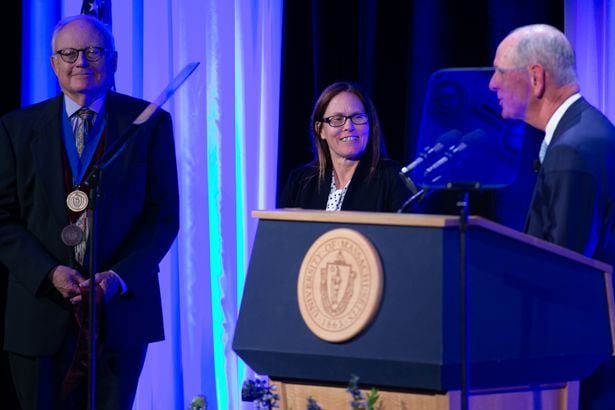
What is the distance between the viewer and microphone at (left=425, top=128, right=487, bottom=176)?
2.75 m

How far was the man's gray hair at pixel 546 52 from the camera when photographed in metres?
3.04

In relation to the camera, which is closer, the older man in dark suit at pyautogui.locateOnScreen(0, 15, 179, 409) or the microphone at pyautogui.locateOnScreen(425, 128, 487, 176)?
the microphone at pyautogui.locateOnScreen(425, 128, 487, 176)

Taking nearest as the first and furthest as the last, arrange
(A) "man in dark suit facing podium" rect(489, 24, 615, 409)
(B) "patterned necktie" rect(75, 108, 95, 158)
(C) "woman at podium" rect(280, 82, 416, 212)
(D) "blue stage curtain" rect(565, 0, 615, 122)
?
(A) "man in dark suit facing podium" rect(489, 24, 615, 409) → (B) "patterned necktie" rect(75, 108, 95, 158) → (C) "woman at podium" rect(280, 82, 416, 212) → (D) "blue stage curtain" rect(565, 0, 615, 122)

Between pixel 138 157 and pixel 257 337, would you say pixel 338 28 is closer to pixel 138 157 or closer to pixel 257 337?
pixel 138 157

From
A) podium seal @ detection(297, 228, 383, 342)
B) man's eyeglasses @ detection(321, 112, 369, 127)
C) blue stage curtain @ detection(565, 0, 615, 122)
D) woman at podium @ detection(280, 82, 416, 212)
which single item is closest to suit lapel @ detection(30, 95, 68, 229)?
woman at podium @ detection(280, 82, 416, 212)

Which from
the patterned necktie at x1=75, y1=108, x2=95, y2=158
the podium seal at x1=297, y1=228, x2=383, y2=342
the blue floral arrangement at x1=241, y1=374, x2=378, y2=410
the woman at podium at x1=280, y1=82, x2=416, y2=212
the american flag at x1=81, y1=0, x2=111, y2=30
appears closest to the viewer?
the blue floral arrangement at x1=241, y1=374, x2=378, y2=410

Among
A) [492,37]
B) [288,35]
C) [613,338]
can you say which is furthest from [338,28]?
[613,338]

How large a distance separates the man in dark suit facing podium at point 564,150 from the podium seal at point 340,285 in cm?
51

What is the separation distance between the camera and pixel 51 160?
3.78 m

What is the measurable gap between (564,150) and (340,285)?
27.2 inches

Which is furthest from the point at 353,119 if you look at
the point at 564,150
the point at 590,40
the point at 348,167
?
the point at 564,150

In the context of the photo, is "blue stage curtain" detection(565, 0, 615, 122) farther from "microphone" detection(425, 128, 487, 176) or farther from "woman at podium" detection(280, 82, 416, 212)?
"microphone" detection(425, 128, 487, 176)

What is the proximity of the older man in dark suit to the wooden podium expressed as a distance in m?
0.92

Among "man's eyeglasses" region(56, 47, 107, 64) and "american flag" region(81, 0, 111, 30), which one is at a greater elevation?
"american flag" region(81, 0, 111, 30)
